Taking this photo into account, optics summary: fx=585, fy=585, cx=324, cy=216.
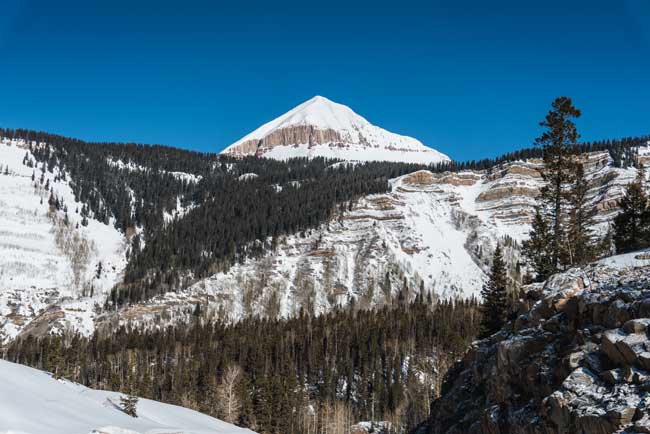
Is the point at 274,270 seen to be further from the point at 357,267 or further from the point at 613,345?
the point at 613,345

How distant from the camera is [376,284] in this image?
6486 inches

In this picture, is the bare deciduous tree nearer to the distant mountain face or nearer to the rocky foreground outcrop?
the rocky foreground outcrop

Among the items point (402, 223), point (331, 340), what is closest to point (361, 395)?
point (331, 340)

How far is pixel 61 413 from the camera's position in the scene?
20.4 metres

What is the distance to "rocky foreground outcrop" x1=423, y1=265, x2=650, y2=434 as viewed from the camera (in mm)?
15547

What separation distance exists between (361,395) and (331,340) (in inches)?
706

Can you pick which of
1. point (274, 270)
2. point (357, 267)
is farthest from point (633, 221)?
point (274, 270)

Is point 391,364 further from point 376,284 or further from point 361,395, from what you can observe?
point 376,284

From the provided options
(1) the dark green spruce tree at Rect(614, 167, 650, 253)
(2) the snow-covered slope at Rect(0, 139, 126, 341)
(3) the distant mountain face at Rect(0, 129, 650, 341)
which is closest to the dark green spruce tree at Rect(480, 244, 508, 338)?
(1) the dark green spruce tree at Rect(614, 167, 650, 253)

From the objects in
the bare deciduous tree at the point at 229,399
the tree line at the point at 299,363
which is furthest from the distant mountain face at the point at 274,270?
the bare deciduous tree at the point at 229,399

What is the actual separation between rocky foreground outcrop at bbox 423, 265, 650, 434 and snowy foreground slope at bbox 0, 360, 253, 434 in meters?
12.1

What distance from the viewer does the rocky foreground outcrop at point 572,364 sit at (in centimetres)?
1555

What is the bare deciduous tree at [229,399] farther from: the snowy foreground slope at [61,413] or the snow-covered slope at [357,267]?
the snow-covered slope at [357,267]

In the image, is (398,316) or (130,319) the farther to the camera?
(130,319)
